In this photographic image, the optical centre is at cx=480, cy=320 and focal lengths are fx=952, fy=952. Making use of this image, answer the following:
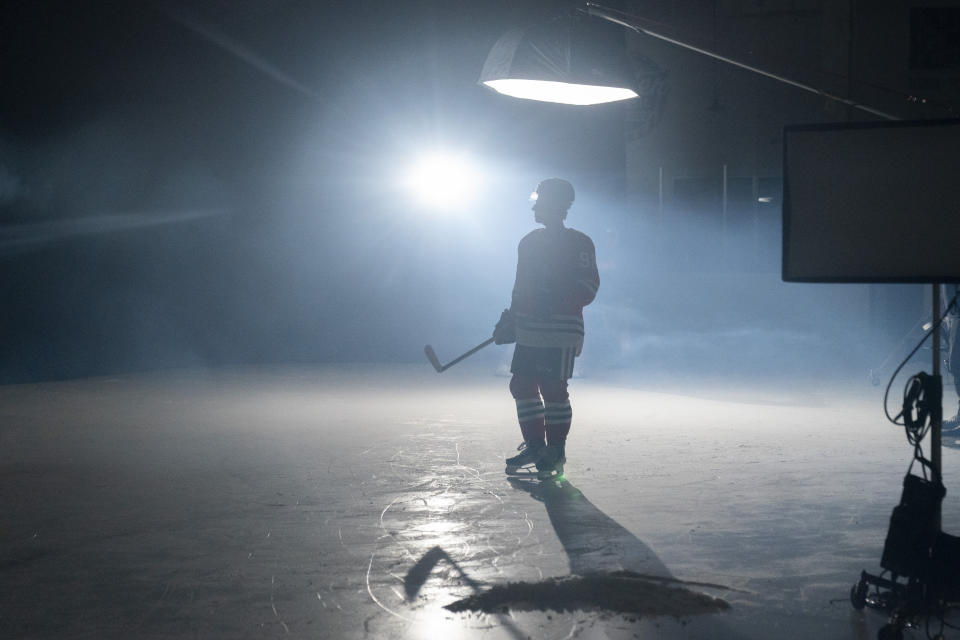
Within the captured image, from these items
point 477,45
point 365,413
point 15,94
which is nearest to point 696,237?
point 477,45

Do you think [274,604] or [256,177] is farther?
[256,177]

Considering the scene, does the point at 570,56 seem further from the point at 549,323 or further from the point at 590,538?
the point at 590,538

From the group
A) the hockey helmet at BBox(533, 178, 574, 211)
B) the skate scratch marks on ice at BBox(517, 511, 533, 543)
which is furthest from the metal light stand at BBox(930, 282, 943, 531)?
the hockey helmet at BBox(533, 178, 574, 211)

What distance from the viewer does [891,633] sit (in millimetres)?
2746

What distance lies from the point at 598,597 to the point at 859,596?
0.84m

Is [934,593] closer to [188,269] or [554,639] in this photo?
[554,639]

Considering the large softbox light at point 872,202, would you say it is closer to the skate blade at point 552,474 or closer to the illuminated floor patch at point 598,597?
the illuminated floor patch at point 598,597

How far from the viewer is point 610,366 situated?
12258mm

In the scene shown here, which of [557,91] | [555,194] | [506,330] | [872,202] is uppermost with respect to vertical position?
[557,91]

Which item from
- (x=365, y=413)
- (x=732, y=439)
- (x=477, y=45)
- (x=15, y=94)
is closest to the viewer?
(x=732, y=439)

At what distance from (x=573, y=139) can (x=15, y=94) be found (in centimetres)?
703

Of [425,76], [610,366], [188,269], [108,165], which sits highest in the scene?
[425,76]

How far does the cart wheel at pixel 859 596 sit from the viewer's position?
3074mm

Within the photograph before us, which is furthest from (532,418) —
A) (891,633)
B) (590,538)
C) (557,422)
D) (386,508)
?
(891,633)
